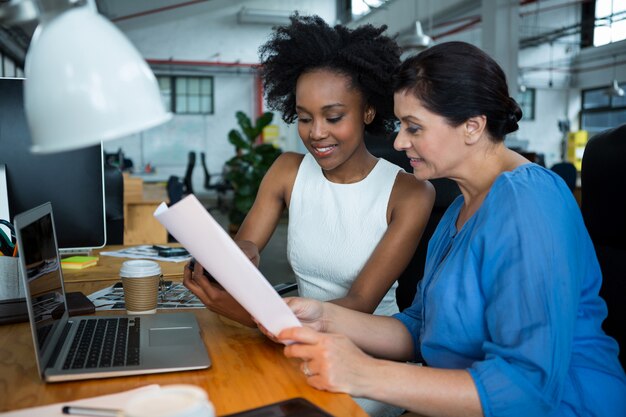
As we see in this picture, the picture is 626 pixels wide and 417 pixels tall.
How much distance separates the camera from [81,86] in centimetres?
67

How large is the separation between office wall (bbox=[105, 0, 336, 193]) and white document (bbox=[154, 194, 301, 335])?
11171 millimetres

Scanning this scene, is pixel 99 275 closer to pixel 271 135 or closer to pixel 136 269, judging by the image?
pixel 136 269

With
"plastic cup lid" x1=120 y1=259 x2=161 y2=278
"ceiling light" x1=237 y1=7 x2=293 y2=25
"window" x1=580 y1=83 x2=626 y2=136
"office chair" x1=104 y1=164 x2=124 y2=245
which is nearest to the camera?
"plastic cup lid" x1=120 y1=259 x2=161 y2=278

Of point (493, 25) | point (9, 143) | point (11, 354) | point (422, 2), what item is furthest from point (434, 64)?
point (422, 2)

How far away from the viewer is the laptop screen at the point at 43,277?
3.29ft

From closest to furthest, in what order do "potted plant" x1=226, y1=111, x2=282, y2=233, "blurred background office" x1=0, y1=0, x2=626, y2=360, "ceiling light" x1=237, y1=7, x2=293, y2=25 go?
"potted plant" x1=226, y1=111, x2=282, y2=233
"blurred background office" x1=0, y1=0, x2=626, y2=360
"ceiling light" x1=237, y1=7, x2=293, y2=25

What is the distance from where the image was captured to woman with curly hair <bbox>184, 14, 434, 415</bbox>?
65.2 inches

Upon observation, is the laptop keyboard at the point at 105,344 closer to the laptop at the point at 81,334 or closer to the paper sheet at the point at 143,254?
the laptop at the point at 81,334

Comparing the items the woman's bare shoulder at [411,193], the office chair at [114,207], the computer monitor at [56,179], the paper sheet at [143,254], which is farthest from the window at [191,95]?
the woman's bare shoulder at [411,193]

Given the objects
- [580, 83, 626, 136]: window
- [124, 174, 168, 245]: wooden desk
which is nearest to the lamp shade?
[124, 174, 168, 245]: wooden desk

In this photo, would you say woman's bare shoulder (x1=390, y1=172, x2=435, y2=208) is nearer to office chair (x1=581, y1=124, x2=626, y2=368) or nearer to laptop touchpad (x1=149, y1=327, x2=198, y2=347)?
office chair (x1=581, y1=124, x2=626, y2=368)

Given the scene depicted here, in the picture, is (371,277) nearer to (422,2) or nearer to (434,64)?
(434,64)

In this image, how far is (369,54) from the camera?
1704 millimetres

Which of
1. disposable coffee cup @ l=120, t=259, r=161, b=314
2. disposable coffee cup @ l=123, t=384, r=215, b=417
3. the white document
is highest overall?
the white document
